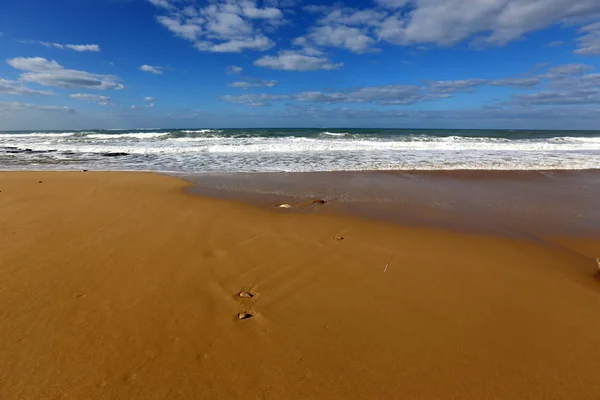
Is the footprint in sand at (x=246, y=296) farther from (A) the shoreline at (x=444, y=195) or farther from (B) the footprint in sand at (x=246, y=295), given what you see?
(A) the shoreline at (x=444, y=195)

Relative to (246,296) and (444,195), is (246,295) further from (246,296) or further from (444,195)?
(444,195)

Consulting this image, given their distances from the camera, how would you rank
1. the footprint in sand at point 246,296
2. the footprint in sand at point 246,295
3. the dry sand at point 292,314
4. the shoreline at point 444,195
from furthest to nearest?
the shoreline at point 444,195 → the footprint in sand at point 246,295 → the footprint in sand at point 246,296 → the dry sand at point 292,314

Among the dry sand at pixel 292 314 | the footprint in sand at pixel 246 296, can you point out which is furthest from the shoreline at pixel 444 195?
the footprint in sand at pixel 246 296

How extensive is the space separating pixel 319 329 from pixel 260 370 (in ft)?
1.95

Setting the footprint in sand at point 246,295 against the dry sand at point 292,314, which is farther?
the footprint in sand at point 246,295

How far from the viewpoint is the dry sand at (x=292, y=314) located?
6.59 ft

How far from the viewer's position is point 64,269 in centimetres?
343

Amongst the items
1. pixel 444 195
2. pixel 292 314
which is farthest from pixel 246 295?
pixel 444 195

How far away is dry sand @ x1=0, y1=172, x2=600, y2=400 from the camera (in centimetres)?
201

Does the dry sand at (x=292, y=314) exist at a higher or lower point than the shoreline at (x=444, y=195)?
lower

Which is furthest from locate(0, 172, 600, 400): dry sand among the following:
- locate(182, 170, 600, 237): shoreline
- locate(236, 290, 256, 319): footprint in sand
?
locate(182, 170, 600, 237): shoreline

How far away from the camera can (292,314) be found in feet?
8.84

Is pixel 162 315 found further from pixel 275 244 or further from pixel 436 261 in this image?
pixel 436 261

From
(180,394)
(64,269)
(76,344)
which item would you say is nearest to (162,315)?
(76,344)
